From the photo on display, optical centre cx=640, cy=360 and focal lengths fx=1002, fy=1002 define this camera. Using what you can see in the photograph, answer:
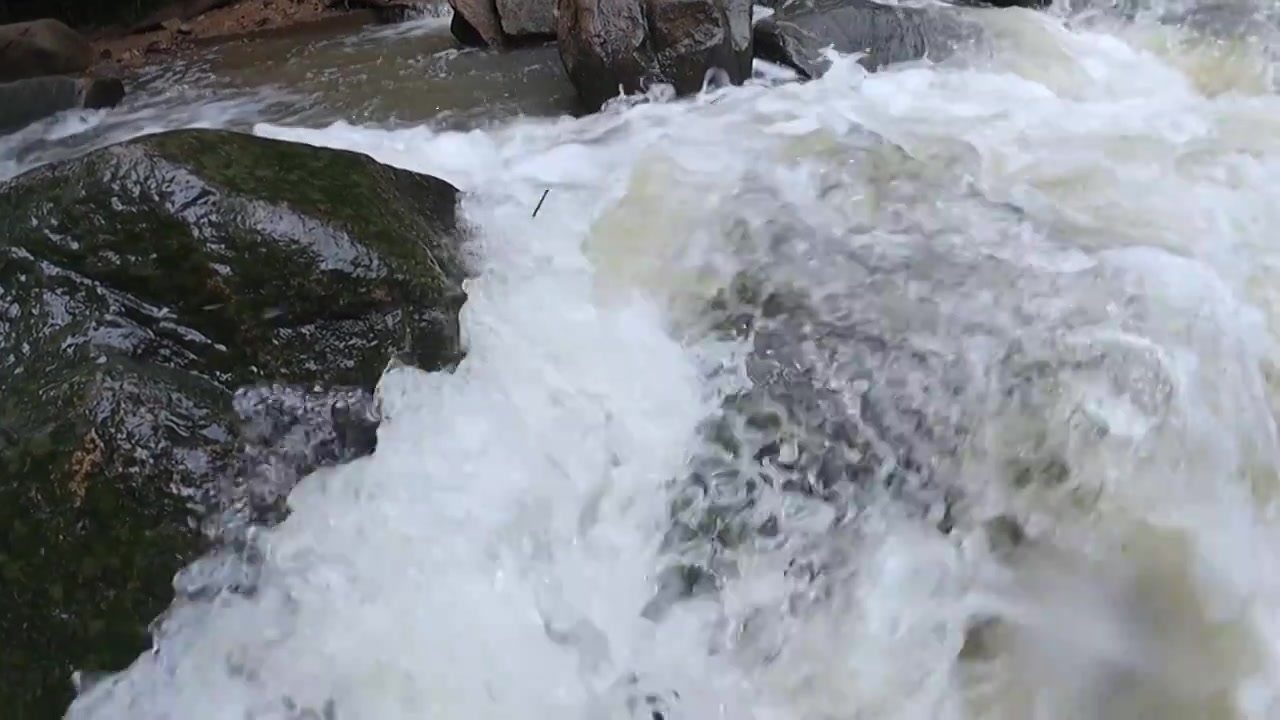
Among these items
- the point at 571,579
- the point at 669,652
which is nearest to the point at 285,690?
the point at 571,579

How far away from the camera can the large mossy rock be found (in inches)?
102

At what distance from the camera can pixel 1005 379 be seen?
3189 millimetres

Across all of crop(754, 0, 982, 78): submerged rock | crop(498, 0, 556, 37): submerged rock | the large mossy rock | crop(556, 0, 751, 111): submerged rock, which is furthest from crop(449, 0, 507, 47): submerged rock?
the large mossy rock

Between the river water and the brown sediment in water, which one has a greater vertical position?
the river water

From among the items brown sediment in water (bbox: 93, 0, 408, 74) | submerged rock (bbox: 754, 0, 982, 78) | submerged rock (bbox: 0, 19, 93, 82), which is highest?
submerged rock (bbox: 754, 0, 982, 78)

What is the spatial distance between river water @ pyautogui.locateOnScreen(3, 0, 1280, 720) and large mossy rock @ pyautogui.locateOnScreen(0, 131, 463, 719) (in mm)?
173

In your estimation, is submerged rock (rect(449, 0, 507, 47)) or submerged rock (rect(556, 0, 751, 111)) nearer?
submerged rock (rect(556, 0, 751, 111))

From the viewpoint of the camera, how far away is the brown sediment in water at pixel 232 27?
336 inches

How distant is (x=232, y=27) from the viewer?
9148 mm

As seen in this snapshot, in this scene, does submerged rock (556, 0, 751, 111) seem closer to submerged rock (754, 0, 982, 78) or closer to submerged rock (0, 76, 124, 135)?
submerged rock (754, 0, 982, 78)

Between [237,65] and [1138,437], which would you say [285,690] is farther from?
[237,65]

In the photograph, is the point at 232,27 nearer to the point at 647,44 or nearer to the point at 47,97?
the point at 47,97

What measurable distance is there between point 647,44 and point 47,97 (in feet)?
13.2

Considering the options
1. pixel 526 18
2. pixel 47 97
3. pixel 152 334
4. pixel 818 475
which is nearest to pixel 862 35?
pixel 526 18
